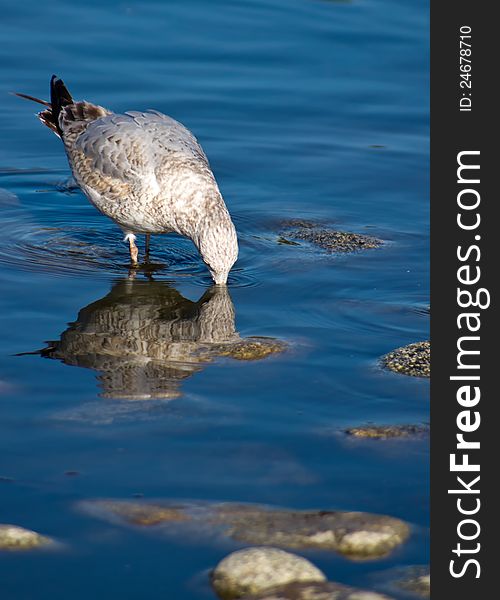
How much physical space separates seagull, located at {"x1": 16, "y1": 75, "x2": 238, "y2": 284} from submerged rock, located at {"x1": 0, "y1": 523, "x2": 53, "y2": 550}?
351 cm

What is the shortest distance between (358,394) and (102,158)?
11.2 ft

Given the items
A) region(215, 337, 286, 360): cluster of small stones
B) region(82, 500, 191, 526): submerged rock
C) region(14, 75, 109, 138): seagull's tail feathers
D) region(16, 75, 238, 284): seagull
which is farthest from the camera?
region(14, 75, 109, 138): seagull's tail feathers

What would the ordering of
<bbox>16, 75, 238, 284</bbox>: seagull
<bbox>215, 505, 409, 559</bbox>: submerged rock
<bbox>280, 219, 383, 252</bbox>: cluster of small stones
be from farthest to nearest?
<bbox>280, 219, 383, 252</bbox>: cluster of small stones, <bbox>16, 75, 238, 284</bbox>: seagull, <bbox>215, 505, 409, 559</bbox>: submerged rock

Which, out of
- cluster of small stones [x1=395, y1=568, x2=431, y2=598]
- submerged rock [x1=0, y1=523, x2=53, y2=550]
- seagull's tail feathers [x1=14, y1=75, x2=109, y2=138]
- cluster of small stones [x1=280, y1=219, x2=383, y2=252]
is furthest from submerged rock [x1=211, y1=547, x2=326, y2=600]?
seagull's tail feathers [x1=14, y1=75, x2=109, y2=138]

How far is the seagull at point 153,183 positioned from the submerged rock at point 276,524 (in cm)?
314

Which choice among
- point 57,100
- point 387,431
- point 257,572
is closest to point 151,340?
point 387,431

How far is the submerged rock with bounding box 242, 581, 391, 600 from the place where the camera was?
4.81 meters

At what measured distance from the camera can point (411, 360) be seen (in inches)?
283

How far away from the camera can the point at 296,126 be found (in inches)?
478

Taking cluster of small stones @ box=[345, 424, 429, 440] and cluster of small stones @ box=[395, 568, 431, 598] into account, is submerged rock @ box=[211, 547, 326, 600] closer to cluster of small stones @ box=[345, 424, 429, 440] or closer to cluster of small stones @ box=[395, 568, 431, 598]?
cluster of small stones @ box=[395, 568, 431, 598]

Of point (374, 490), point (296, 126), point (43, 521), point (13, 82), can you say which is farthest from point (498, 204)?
point (13, 82)

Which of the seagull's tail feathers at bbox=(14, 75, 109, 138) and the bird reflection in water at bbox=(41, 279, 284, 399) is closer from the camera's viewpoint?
the bird reflection in water at bbox=(41, 279, 284, 399)

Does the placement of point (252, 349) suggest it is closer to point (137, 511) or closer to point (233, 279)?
point (233, 279)

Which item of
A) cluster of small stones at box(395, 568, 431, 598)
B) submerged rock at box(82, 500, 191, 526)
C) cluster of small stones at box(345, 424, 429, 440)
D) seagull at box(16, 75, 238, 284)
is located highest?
seagull at box(16, 75, 238, 284)
